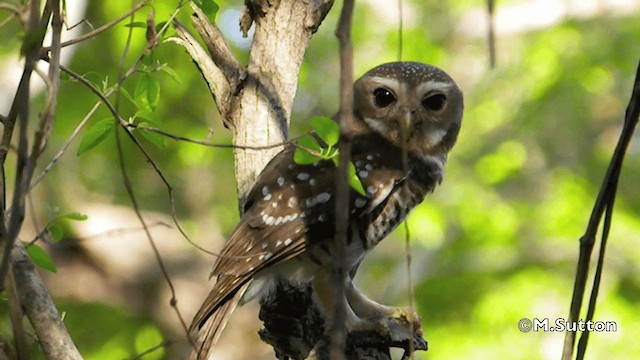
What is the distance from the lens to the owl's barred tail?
2897mm

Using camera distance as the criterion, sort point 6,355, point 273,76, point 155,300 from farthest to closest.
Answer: point 155,300 → point 273,76 → point 6,355

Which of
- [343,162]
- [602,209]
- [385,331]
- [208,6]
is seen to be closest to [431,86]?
[385,331]

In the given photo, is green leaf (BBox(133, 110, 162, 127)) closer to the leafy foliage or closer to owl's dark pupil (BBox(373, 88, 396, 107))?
the leafy foliage

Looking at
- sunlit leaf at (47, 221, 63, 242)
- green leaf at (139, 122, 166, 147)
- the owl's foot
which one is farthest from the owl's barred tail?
green leaf at (139, 122, 166, 147)

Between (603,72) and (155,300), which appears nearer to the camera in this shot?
(155,300)

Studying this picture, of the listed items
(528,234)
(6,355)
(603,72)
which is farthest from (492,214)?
(6,355)

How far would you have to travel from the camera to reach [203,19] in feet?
11.0

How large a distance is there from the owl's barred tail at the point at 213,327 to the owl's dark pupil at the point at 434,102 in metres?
1.02

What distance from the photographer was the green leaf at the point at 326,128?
2025 mm

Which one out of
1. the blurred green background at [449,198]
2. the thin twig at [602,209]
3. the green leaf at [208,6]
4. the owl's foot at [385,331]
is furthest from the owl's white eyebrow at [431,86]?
the blurred green background at [449,198]

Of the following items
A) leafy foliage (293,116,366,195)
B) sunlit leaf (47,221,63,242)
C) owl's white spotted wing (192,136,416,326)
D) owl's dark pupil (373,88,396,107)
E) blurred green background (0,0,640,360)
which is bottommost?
sunlit leaf (47,221,63,242)

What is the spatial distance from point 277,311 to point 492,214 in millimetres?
6405

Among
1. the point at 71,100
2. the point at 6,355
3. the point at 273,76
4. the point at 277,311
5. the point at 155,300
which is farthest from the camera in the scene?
the point at 71,100

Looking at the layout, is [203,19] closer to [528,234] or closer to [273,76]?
[273,76]
